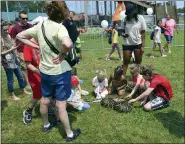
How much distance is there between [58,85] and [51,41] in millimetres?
601

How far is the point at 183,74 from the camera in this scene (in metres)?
7.27

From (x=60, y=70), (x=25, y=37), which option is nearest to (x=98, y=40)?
(x=25, y=37)

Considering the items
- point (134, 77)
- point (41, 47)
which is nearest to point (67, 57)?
point (41, 47)

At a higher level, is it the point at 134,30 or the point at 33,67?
the point at 134,30

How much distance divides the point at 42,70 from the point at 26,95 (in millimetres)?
2525

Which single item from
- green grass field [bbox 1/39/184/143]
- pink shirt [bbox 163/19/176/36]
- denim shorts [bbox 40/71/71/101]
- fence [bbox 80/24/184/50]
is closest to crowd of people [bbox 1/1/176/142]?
denim shorts [bbox 40/71/71/101]

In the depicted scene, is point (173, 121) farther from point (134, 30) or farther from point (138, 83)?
point (134, 30)

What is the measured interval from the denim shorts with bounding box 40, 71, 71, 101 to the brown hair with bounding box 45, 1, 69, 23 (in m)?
0.72

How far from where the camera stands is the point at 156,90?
4660 millimetres

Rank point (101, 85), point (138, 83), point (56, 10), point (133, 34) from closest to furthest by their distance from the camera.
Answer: point (56, 10), point (138, 83), point (101, 85), point (133, 34)

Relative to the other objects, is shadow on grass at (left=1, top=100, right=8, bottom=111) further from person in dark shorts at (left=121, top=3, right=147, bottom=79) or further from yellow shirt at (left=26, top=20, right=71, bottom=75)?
person in dark shorts at (left=121, top=3, right=147, bottom=79)

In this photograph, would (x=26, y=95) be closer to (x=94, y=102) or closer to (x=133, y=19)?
(x=94, y=102)

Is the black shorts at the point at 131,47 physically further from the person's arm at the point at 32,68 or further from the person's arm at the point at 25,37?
the person's arm at the point at 25,37

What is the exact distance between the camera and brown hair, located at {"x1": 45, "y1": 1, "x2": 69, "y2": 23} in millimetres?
3087
